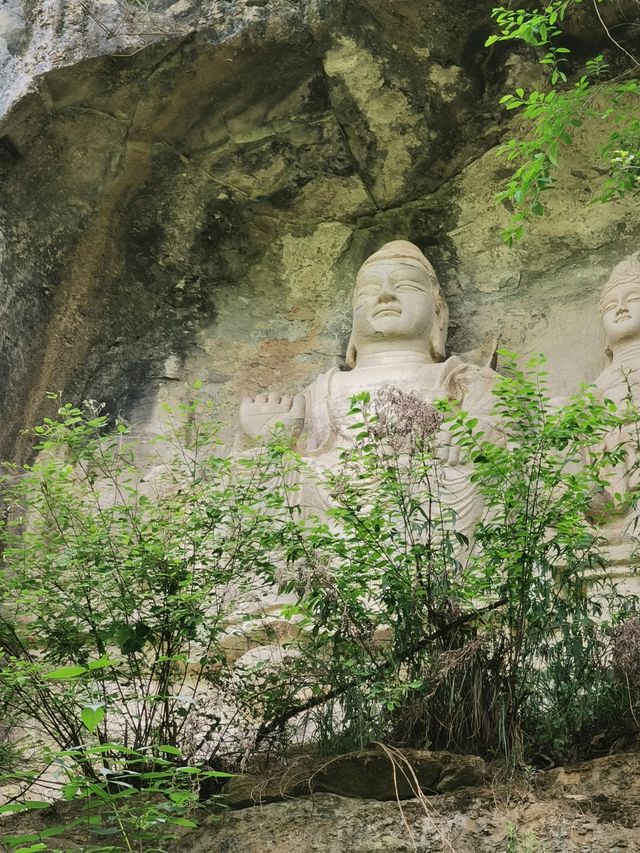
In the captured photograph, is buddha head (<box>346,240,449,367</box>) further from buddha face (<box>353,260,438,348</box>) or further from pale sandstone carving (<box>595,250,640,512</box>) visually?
pale sandstone carving (<box>595,250,640,512</box>)

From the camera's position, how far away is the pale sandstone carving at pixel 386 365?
7.89 metres

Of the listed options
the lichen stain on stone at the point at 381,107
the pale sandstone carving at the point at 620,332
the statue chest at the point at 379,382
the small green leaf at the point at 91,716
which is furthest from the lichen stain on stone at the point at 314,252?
the small green leaf at the point at 91,716

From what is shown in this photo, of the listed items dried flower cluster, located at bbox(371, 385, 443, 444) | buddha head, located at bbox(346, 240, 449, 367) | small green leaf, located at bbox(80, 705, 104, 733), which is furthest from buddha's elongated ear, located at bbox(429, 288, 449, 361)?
small green leaf, located at bbox(80, 705, 104, 733)

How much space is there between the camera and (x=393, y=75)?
8.55 meters

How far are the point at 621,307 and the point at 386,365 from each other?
4.79 feet

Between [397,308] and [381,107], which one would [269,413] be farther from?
[381,107]

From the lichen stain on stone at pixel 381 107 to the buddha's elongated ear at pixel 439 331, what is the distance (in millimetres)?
953

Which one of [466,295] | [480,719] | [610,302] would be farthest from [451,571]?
[466,295]

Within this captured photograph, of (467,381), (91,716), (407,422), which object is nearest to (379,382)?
(467,381)

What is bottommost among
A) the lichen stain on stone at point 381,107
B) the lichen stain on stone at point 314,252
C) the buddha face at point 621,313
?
the buddha face at point 621,313

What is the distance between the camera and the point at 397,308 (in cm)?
842

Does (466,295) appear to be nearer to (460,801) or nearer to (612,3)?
(612,3)

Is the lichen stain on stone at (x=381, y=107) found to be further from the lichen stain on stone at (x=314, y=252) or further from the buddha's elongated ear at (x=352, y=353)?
the buddha's elongated ear at (x=352, y=353)

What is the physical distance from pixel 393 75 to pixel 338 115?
453 millimetres
